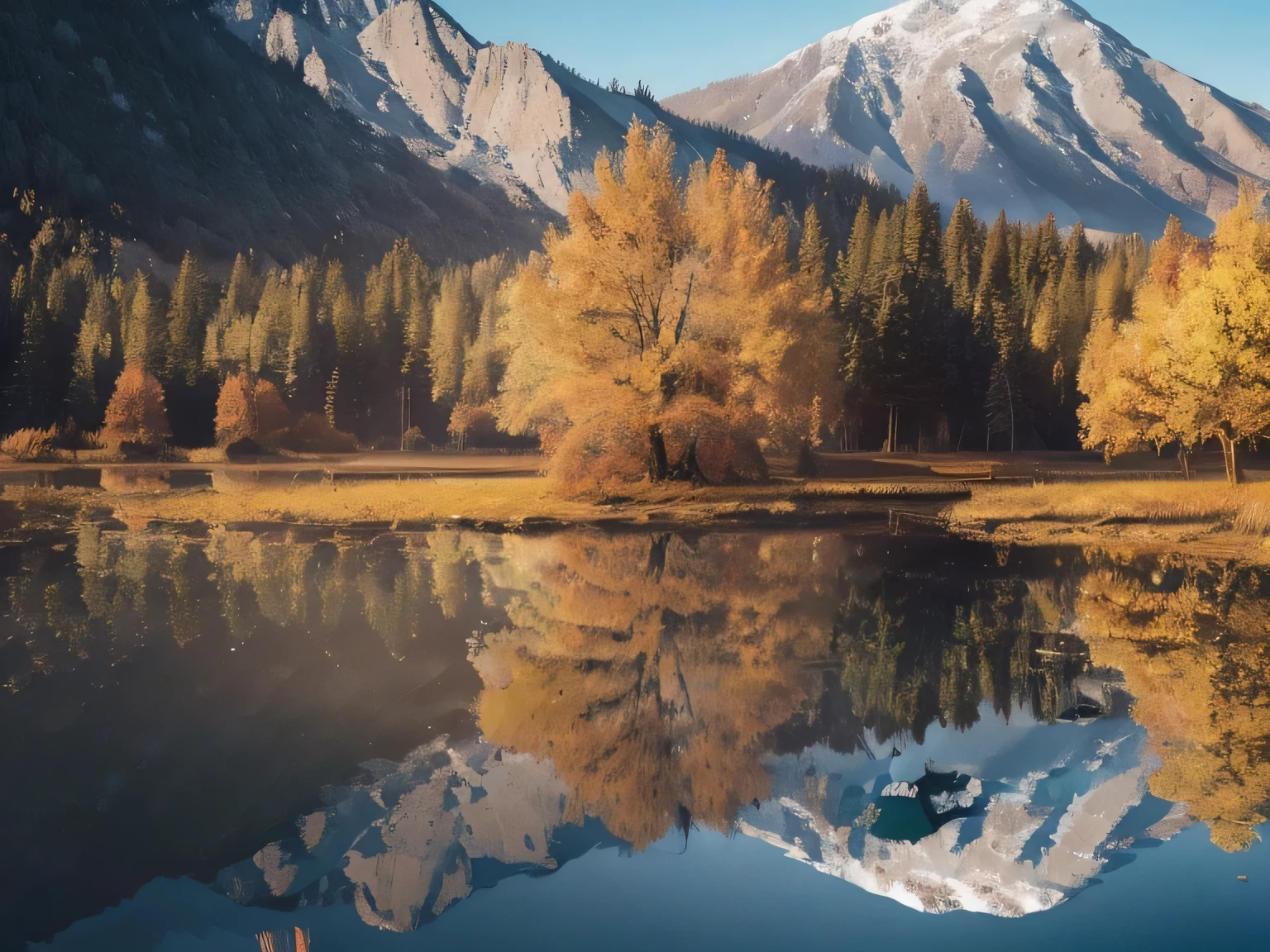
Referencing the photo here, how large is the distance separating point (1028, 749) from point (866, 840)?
7.35 ft

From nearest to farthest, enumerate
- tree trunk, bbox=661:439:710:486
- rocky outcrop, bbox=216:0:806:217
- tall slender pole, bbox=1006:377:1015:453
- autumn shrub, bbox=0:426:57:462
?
tree trunk, bbox=661:439:710:486 → autumn shrub, bbox=0:426:57:462 → tall slender pole, bbox=1006:377:1015:453 → rocky outcrop, bbox=216:0:806:217

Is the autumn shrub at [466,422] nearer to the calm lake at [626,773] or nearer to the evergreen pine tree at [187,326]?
the evergreen pine tree at [187,326]

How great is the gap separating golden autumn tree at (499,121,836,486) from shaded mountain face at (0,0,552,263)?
5707 cm

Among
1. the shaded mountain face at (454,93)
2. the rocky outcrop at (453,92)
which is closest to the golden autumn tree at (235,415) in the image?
the rocky outcrop at (453,92)

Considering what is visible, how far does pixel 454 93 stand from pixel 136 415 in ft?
326

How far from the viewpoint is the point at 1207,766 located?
682cm

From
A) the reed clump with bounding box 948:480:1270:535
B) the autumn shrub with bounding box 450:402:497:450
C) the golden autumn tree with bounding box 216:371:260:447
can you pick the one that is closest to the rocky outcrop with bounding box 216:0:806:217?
the autumn shrub with bounding box 450:402:497:450

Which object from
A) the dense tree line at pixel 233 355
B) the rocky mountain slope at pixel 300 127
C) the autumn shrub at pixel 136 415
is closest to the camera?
the autumn shrub at pixel 136 415

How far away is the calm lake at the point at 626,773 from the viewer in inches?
199

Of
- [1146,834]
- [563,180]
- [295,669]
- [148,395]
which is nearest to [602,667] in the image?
[295,669]

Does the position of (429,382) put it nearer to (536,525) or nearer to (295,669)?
(536,525)

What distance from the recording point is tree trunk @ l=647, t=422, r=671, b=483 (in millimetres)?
24578

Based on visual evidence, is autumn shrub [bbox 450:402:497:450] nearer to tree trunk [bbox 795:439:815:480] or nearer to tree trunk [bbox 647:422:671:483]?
tree trunk [bbox 795:439:815:480]

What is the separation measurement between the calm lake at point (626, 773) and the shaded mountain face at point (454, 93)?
9711 cm
